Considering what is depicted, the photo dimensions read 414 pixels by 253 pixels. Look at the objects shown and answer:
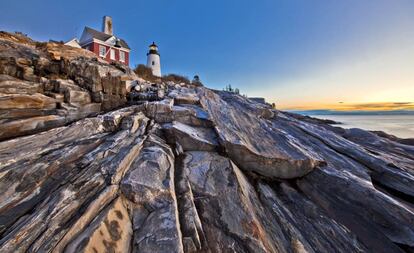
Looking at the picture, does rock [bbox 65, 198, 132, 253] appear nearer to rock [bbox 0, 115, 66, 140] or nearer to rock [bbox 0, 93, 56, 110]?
rock [bbox 0, 115, 66, 140]

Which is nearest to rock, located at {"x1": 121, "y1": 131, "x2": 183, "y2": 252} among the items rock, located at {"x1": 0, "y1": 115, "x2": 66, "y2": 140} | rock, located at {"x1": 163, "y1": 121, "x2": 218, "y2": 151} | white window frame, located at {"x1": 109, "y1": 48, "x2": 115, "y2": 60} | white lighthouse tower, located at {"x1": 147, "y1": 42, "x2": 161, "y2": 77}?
rock, located at {"x1": 163, "y1": 121, "x2": 218, "y2": 151}

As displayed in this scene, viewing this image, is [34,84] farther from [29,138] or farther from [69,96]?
[29,138]

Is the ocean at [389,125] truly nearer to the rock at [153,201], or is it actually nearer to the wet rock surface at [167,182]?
the wet rock surface at [167,182]

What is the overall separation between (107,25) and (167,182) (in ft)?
171

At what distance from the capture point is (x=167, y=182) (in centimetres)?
541

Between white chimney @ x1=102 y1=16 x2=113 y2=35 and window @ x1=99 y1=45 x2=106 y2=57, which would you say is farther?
white chimney @ x1=102 y1=16 x2=113 y2=35

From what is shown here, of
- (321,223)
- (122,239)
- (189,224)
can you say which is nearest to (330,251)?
(321,223)

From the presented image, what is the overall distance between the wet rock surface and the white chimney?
41.0 metres

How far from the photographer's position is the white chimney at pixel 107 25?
4352 centimetres

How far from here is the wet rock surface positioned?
403 cm

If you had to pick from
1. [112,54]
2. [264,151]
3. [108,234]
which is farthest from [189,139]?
[112,54]

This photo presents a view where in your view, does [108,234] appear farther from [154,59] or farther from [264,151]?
[154,59]

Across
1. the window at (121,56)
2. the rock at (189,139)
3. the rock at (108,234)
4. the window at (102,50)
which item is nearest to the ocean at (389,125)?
the rock at (189,139)

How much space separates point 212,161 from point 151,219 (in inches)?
129
